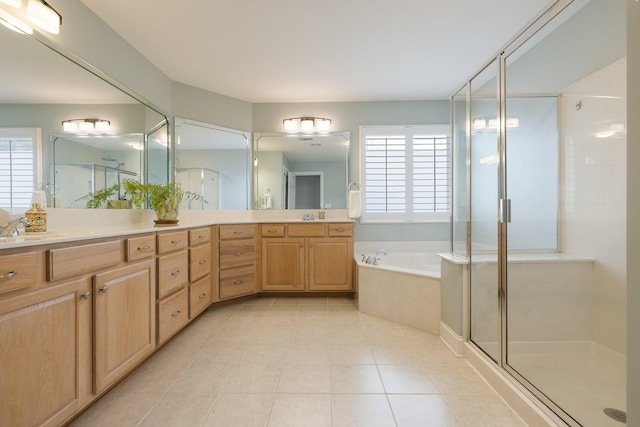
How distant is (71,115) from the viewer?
1983mm

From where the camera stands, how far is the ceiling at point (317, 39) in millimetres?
2125

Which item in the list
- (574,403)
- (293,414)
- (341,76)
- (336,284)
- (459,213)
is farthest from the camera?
(336,284)

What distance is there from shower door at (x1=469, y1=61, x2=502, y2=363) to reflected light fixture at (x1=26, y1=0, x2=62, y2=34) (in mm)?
2503

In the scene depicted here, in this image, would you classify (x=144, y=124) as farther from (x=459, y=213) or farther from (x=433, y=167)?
(x=433, y=167)

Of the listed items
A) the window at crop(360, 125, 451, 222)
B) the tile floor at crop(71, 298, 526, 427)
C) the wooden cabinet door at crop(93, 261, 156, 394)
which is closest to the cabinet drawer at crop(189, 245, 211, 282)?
the tile floor at crop(71, 298, 526, 427)

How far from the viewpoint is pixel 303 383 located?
172 cm

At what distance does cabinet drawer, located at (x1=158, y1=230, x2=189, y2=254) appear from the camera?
2057 mm

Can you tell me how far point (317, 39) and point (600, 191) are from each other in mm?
2193

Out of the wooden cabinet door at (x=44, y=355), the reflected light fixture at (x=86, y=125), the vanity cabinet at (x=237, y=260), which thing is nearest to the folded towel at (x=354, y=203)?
the vanity cabinet at (x=237, y=260)

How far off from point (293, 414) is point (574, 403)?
4.14ft

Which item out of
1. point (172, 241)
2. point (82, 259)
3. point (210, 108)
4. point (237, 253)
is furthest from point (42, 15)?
point (237, 253)

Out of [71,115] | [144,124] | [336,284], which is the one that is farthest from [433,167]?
[71,115]

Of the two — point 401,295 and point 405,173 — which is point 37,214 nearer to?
point 401,295

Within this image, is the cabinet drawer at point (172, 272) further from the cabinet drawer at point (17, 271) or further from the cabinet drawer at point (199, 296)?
the cabinet drawer at point (17, 271)
